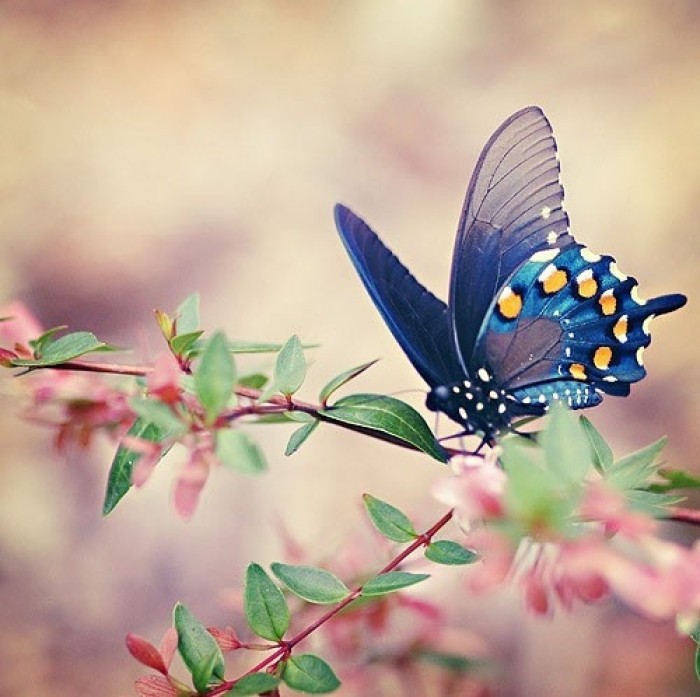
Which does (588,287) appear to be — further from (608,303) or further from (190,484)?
(190,484)

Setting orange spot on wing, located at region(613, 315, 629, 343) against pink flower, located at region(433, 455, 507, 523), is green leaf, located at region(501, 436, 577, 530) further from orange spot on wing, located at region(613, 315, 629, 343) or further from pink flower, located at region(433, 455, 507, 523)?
orange spot on wing, located at region(613, 315, 629, 343)

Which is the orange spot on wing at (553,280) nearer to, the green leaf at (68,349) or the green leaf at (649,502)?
the green leaf at (649,502)

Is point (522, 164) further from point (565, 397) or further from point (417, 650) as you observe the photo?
point (417, 650)

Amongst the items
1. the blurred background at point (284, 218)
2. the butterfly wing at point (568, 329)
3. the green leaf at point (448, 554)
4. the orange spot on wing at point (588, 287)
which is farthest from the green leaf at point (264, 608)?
the blurred background at point (284, 218)

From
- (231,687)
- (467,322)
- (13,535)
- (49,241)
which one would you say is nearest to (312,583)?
(231,687)

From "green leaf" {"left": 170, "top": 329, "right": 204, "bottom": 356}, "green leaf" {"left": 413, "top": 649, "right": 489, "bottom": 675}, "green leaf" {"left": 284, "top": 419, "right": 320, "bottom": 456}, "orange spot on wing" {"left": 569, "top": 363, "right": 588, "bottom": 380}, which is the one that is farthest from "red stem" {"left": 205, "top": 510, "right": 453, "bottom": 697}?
"green leaf" {"left": 413, "top": 649, "right": 489, "bottom": 675}

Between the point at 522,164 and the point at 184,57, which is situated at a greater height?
the point at 184,57

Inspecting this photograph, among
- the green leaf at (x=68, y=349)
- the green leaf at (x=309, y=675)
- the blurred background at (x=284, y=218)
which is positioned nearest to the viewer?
the green leaf at (x=309, y=675)
